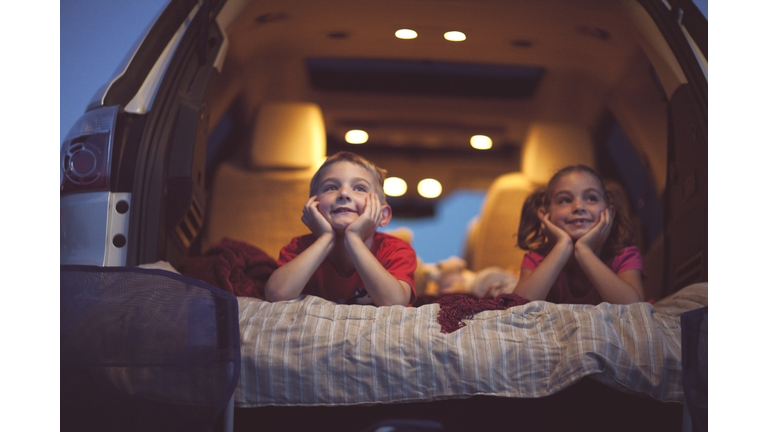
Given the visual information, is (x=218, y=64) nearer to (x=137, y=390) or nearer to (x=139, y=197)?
(x=139, y=197)

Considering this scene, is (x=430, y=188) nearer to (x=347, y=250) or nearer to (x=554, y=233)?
(x=554, y=233)

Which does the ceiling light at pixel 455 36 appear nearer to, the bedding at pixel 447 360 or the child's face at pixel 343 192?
the child's face at pixel 343 192

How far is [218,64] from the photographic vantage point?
2186 mm

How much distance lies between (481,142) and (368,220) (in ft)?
4.44

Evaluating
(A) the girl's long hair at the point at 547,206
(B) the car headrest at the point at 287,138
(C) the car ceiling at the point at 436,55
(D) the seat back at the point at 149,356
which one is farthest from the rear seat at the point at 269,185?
(D) the seat back at the point at 149,356

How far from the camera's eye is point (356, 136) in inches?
118

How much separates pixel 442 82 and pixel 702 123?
46.5 inches

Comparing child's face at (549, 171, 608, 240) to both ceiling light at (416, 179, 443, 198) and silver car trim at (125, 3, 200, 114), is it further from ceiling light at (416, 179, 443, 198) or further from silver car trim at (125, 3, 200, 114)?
silver car trim at (125, 3, 200, 114)

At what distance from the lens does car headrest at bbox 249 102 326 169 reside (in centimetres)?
273

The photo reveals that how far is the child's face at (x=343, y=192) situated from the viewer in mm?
1893

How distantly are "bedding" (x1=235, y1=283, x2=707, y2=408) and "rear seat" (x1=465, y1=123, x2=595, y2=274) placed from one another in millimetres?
1499

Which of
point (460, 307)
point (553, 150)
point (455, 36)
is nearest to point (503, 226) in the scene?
point (553, 150)

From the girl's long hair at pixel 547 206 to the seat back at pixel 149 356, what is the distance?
1.21m
